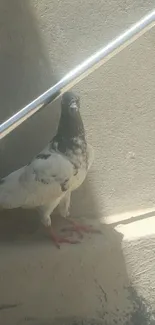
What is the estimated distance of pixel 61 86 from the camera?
54.2 inches

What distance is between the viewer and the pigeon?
7.80 ft

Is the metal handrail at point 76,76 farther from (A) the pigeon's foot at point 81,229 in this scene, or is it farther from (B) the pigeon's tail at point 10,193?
(A) the pigeon's foot at point 81,229

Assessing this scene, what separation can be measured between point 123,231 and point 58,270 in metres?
0.37

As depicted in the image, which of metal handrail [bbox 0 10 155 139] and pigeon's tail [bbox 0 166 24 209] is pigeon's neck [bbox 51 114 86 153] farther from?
metal handrail [bbox 0 10 155 139]

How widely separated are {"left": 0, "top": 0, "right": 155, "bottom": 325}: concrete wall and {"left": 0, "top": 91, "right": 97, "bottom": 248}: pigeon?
21cm

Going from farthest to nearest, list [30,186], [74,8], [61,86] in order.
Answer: [74,8]
[30,186]
[61,86]

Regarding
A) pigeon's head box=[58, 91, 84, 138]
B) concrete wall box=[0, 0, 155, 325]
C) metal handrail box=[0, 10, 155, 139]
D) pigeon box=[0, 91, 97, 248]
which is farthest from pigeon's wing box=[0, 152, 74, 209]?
metal handrail box=[0, 10, 155, 139]

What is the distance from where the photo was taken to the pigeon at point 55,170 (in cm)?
238

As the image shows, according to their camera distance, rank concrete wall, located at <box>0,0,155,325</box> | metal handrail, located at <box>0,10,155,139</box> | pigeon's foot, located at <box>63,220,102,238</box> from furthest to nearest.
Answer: pigeon's foot, located at <box>63,220,102,238</box>, concrete wall, located at <box>0,0,155,325</box>, metal handrail, located at <box>0,10,155,139</box>

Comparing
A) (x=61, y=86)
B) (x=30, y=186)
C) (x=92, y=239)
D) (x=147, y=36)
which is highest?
(x=61, y=86)

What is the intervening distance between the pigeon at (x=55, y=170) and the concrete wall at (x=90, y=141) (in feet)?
0.67

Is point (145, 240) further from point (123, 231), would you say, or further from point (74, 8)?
point (74, 8)

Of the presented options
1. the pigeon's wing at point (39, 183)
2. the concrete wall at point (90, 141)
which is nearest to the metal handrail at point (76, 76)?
the pigeon's wing at point (39, 183)

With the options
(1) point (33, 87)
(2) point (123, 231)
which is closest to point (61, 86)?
(1) point (33, 87)
